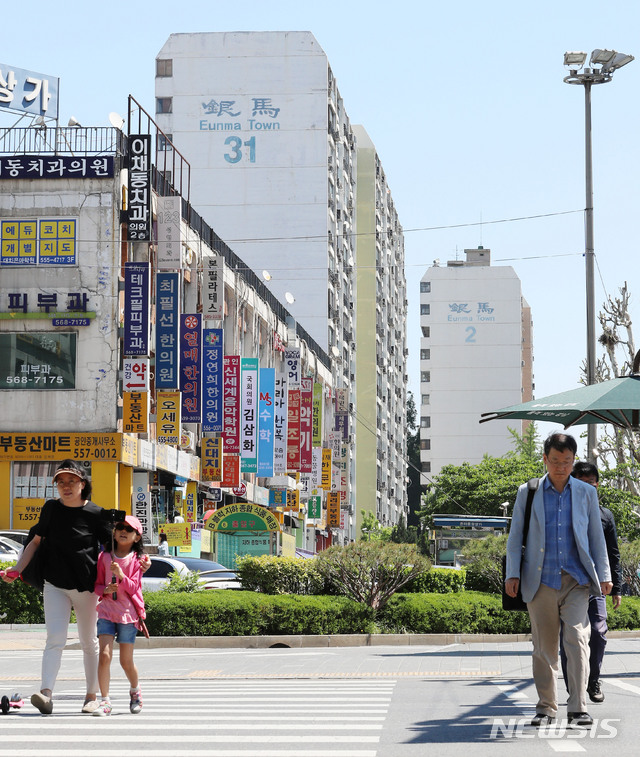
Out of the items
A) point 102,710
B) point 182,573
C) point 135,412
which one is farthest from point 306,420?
point 102,710

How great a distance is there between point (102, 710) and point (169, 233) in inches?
1260

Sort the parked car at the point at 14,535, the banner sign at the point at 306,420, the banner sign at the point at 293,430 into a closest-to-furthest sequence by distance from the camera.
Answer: the parked car at the point at 14,535
the banner sign at the point at 293,430
the banner sign at the point at 306,420

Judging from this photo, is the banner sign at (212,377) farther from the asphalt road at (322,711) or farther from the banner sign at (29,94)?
the asphalt road at (322,711)

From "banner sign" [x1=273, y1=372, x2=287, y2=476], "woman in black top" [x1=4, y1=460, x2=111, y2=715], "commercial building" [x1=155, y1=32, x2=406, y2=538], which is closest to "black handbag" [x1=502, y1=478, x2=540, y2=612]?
"woman in black top" [x1=4, y1=460, x2=111, y2=715]

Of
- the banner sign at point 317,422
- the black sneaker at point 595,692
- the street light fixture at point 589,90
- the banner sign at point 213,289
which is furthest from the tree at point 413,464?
the black sneaker at point 595,692

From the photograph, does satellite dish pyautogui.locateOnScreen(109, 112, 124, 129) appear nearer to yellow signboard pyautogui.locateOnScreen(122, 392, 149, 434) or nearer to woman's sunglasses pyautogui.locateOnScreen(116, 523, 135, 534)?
yellow signboard pyautogui.locateOnScreen(122, 392, 149, 434)

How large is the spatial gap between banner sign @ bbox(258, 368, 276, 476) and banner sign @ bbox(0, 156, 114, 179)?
575 inches

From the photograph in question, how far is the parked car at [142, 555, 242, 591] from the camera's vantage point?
2636cm

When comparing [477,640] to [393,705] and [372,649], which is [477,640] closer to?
[372,649]

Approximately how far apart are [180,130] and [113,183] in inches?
1662

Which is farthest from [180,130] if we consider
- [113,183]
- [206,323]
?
[113,183]

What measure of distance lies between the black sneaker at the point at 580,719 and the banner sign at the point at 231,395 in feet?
121

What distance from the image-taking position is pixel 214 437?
47.9 metres

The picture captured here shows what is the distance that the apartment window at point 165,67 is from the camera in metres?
80.6
